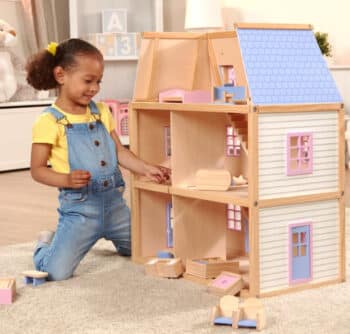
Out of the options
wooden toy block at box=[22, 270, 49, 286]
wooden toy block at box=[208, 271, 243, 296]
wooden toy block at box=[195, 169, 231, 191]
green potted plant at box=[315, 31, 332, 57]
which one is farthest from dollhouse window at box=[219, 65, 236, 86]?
green potted plant at box=[315, 31, 332, 57]

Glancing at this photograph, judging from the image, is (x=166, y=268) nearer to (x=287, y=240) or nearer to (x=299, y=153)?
(x=287, y=240)

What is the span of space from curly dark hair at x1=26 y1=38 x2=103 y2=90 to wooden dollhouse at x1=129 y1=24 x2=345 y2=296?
0.50ft

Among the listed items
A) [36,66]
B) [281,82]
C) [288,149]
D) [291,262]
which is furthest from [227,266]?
[36,66]

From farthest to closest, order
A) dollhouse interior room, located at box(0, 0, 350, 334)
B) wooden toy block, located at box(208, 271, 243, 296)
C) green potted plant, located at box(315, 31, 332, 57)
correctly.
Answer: green potted plant, located at box(315, 31, 332, 57) < wooden toy block, located at box(208, 271, 243, 296) < dollhouse interior room, located at box(0, 0, 350, 334)

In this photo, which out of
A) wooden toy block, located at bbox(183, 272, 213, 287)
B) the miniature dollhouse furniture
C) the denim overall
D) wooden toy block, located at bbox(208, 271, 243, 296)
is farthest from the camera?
the miniature dollhouse furniture

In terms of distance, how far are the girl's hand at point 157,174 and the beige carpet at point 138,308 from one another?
0.23m

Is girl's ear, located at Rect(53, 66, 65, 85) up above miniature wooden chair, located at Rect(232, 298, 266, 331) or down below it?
above

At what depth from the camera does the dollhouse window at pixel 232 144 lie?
200 cm

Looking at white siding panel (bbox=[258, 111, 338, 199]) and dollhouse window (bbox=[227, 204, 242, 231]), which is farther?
dollhouse window (bbox=[227, 204, 242, 231])

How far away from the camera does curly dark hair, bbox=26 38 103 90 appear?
1973 millimetres

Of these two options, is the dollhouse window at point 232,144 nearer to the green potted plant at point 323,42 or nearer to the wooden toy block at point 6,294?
the wooden toy block at point 6,294

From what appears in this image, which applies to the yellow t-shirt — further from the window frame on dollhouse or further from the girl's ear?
the window frame on dollhouse

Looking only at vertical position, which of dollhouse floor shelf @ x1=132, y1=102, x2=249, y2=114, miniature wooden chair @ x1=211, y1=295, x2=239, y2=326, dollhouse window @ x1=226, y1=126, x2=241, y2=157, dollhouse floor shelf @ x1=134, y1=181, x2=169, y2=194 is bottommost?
miniature wooden chair @ x1=211, y1=295, x2=239, y2=326

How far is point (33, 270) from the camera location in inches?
77.7
